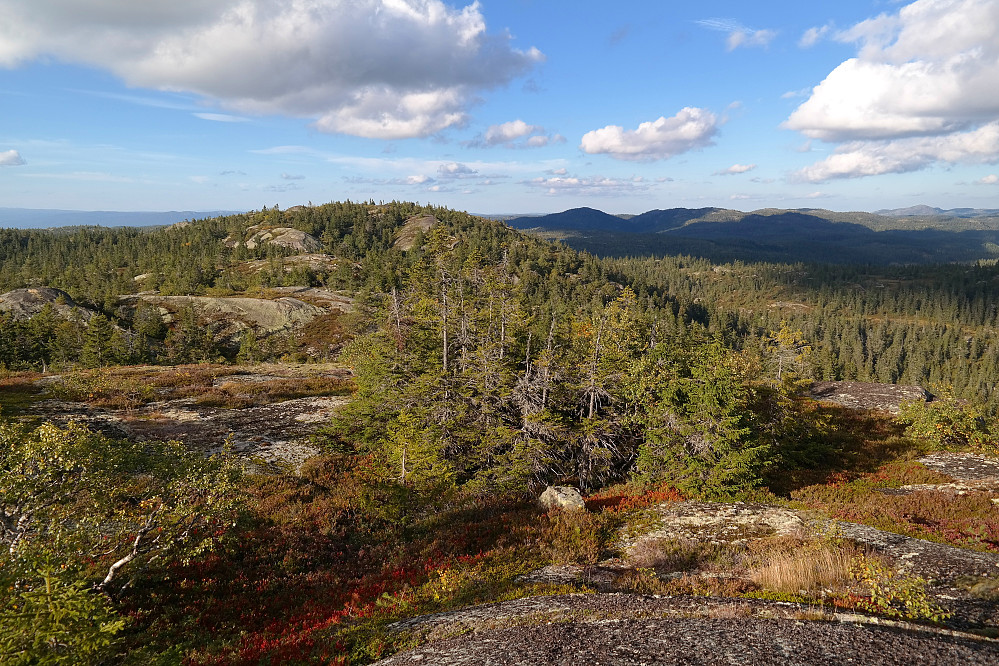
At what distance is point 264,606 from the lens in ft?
47.5

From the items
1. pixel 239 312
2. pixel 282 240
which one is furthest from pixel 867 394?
pixel 282 240

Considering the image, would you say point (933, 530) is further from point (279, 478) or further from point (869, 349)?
point (869, 349)

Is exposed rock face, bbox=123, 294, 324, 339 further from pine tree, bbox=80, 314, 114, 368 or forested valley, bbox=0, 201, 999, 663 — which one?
forested valley, bbox=0, 201, 999, 663

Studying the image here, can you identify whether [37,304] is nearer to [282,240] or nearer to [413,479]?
[413,479]

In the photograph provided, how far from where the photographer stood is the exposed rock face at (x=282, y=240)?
571 ft

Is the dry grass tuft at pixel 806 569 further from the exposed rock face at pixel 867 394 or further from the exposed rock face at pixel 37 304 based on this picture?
the exposed rock face at pixel 37 304

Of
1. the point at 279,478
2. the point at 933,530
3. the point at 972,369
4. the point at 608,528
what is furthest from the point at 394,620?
the point at 972,369

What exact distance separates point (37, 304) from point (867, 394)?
129 meters

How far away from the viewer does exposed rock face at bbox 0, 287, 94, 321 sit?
253ft

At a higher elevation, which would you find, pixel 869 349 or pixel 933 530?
pixel 933 530

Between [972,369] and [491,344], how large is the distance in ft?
685

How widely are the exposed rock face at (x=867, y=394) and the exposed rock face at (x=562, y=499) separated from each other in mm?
40814

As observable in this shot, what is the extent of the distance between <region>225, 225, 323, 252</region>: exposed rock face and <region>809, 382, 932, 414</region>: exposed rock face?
16986cm

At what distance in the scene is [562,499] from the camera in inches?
898
